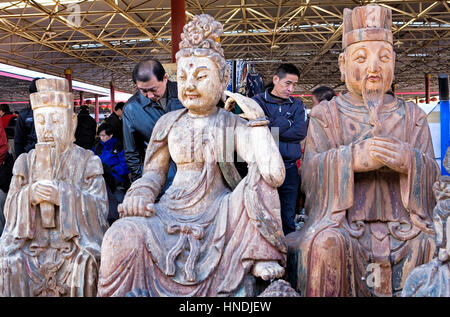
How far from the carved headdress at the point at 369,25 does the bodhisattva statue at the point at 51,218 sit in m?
1.86

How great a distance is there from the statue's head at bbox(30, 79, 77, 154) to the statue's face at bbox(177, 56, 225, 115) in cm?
86

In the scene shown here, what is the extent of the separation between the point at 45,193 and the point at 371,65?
6.97 ft

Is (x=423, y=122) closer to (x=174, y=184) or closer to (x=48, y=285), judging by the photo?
(x=174, y=184)

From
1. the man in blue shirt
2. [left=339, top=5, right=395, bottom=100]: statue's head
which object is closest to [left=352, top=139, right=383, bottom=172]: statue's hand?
[left=339, top=5, right=395, bottom=100]: statue's head

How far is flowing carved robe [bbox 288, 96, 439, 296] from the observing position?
9.70 ft

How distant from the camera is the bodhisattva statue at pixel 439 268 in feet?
7.77

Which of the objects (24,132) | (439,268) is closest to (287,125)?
(439,268)

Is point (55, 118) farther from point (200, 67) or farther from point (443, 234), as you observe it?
point (443, 234)

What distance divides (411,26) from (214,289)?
14295 millimetres

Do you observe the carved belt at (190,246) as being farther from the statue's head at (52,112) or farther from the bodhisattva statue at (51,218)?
the statue's head at (52,112)

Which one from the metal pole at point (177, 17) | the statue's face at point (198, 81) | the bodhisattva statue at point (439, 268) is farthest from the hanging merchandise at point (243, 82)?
the metal pole at point (177, 17)

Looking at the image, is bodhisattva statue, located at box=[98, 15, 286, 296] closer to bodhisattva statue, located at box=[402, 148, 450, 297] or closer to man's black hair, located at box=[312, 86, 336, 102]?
bodhisattva statue, located at box=[402, 148, 450, 297]

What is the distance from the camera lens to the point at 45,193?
351 centimetres
